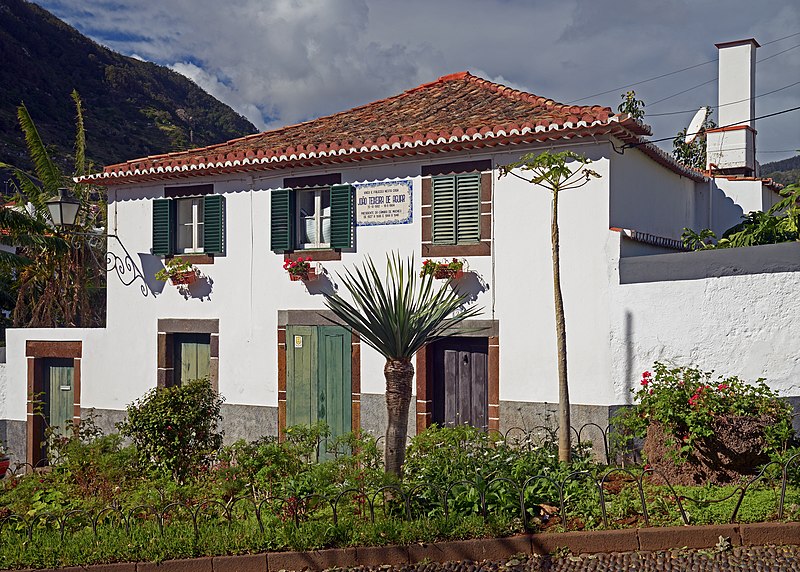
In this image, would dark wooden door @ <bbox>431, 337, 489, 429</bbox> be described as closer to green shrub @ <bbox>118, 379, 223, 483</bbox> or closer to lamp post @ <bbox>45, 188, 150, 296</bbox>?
→ green shrub @ <bbox>118, 379, 223, 483</bbox>

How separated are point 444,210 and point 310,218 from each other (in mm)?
2347

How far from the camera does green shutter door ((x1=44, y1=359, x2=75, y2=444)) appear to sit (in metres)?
14.8

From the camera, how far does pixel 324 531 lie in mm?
7105

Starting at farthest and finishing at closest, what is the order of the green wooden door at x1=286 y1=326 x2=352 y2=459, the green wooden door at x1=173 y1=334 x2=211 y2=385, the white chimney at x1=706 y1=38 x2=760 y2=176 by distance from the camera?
the white chimney at x1=706 y1=38 x2=760 y2=176
the green wooden door at x1=173 y1=334 x2=211 y2=385
the green wooden door at x1=286 y1=326 x2=352 y2=459

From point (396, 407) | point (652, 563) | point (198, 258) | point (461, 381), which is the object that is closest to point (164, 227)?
point (198, 258)

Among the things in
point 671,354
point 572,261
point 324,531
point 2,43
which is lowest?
point 324,531

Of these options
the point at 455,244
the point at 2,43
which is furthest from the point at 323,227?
the point at 2,43

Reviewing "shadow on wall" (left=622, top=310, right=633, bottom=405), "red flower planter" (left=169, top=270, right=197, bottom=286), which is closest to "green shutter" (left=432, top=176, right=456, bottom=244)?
"shadow on wall" (left=622, top=310, right=633, bottom=405)

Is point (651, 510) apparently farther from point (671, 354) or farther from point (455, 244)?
point (455, 244)

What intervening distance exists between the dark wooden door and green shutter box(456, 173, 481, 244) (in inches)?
59.1

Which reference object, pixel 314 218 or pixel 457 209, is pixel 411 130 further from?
pixel 314 218

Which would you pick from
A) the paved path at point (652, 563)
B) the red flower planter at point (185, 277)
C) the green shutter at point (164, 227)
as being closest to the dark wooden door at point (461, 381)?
the red flower planter at point (185, 277)

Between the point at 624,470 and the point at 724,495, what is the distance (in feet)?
3.26

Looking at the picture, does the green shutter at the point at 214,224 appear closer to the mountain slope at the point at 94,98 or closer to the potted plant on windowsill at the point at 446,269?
the potted plant on windowsill at the point at 446,269
